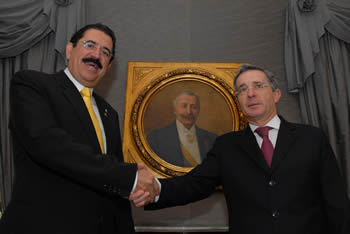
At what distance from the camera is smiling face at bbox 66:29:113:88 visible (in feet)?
6.19

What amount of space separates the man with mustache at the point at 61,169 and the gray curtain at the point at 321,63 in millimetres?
2088

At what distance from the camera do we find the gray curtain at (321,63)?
118 inches

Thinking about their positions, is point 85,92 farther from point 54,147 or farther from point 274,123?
point 274,123

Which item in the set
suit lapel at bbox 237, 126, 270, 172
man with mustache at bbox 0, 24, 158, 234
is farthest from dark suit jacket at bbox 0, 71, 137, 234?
suit lapel at bbox 237, 126, 270, 172

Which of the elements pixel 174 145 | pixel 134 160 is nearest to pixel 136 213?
pixel 134 160

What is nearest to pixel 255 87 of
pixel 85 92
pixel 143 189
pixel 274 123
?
pixel 274 123

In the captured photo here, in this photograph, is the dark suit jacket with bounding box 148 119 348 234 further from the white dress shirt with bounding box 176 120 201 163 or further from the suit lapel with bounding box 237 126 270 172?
the white dress shirt with bounding box 176 120 201 163

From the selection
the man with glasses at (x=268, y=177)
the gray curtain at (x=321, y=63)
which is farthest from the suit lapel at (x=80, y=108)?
the gray curtain at (x=321, y=63)

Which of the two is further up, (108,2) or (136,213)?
(108,2)

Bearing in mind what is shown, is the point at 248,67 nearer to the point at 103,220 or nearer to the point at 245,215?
the point at 245,215

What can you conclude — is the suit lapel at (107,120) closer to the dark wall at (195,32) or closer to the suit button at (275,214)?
the suit button at (275,214)

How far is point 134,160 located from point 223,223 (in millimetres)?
1051

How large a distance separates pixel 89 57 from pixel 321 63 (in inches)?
93.4

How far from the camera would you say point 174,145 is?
2.97 meters
